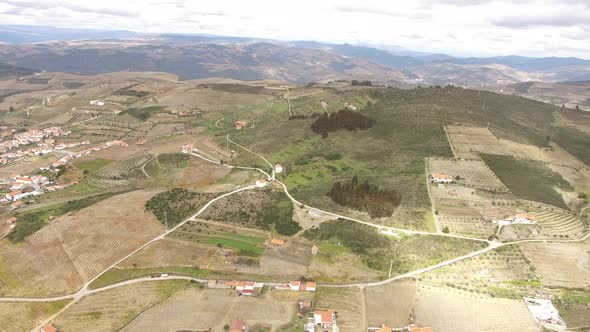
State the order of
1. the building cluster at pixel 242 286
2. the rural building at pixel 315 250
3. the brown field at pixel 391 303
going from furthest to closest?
the rural building at pixel 315 250, the building cluster at pixel 242 286, the brown field at pixel 391 303

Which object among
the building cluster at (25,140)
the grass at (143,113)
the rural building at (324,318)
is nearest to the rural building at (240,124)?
the grass at (143,113)

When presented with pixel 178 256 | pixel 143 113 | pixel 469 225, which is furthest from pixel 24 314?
pixel 143 113

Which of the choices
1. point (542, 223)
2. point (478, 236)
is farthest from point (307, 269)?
point (542, 223)

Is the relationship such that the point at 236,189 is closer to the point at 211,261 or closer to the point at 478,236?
the point at 211,261

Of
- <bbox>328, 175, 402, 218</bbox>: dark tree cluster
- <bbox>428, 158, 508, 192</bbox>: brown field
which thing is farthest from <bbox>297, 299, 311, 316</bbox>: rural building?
<bbox>428, 158, 508, 192</bbox>: brown field

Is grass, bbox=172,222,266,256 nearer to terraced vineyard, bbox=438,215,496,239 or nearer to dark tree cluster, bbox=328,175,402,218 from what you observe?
dark tree cluster, bbox=328,175,402,218

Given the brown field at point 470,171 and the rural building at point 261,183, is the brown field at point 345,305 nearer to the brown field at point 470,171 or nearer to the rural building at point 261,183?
the rural building at point 261,183
